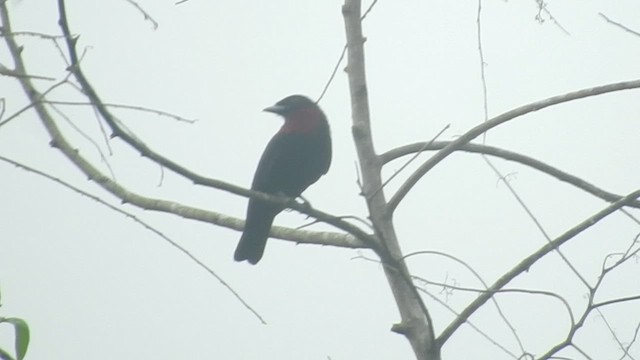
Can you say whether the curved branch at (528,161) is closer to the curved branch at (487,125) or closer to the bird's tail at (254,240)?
the curved branch at (487,125)

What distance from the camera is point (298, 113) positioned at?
13.6 feet

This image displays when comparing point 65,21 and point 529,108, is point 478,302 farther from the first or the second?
point 65,21

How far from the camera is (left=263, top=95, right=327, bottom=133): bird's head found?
4062 mm

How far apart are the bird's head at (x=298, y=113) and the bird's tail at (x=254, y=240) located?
19.7 inches

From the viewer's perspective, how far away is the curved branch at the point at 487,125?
8.48 ft

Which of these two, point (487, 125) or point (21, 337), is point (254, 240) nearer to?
point (487, 125)

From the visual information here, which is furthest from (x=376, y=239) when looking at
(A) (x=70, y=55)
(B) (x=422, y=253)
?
(A) (x=70, y=55)

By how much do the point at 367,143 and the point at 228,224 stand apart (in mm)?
482

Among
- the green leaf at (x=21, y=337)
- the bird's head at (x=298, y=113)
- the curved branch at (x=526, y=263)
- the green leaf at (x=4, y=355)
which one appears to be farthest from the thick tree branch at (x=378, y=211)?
the bird's head at (x=298, y=113)

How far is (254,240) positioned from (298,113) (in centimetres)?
69

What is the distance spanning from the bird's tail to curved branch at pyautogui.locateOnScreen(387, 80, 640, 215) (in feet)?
3.45

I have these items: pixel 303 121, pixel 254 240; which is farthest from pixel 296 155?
pixel 254 240

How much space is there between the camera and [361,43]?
9.38ft

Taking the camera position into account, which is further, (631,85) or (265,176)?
(265,176)
